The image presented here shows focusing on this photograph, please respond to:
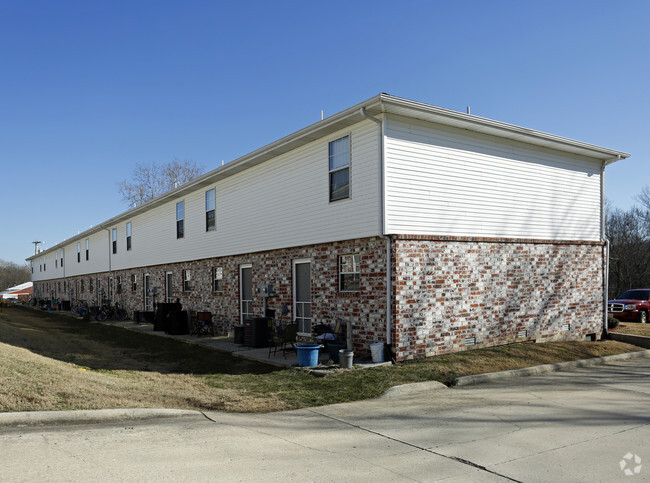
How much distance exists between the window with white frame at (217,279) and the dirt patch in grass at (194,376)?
4121 mm

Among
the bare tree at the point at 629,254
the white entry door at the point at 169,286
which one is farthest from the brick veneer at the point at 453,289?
the bare tree at the point at 629,254

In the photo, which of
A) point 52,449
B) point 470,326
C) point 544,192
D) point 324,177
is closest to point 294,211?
point 324,177

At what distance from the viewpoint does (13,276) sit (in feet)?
351

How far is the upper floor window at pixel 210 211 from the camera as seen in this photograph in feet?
63.2

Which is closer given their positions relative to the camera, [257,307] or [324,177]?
[324,177]

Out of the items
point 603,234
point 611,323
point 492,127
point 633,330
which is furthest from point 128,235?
point 633,330

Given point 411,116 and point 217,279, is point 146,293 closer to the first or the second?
point 217,279

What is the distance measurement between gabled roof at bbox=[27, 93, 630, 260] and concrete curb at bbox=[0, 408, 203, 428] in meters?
7.12

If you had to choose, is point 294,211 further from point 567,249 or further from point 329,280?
point 567,249

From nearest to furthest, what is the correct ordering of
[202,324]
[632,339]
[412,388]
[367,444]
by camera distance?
[367,444] < [412,388] < [632,339] < [202,324]

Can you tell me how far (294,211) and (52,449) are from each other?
9600 millimetres

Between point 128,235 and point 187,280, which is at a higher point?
point 128,235

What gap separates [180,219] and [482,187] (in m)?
13.8

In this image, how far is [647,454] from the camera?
5.45m
